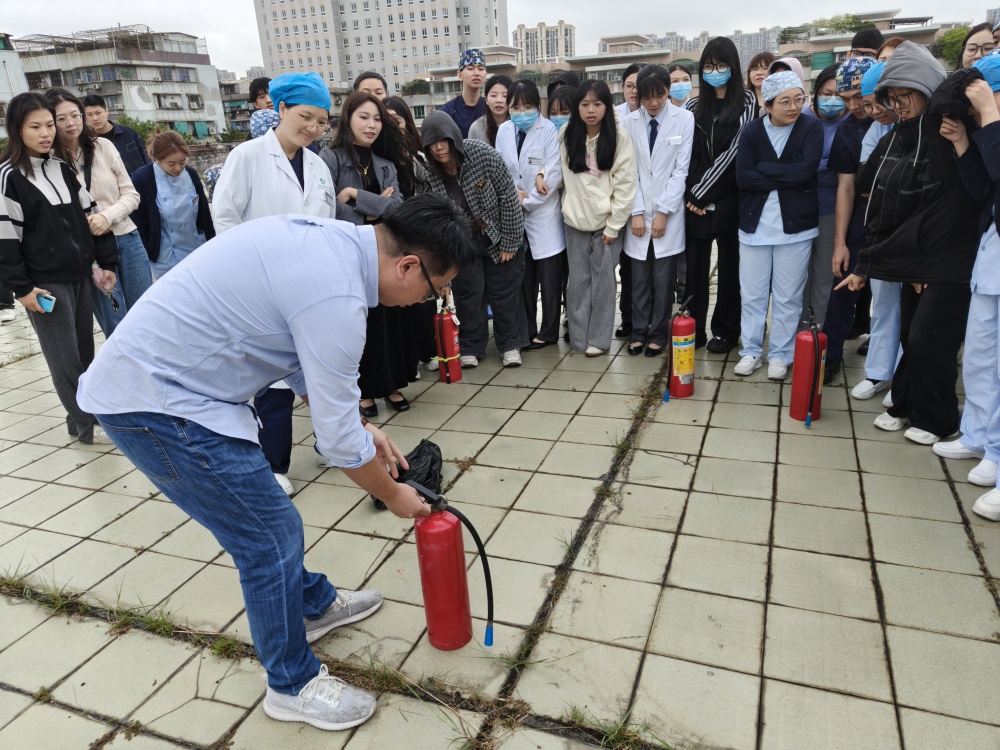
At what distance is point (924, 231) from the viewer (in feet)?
9.87

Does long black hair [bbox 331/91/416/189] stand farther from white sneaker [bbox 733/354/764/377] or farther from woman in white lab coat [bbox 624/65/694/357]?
white sneaker [bbox 733/354/764/377]

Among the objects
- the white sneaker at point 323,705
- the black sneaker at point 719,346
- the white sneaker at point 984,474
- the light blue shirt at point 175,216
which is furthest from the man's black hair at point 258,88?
the white sneaker at point 984,474

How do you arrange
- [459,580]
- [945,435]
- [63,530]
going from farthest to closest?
[945,435]
[63,530]
[459,580]

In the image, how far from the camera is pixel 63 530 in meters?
2.98

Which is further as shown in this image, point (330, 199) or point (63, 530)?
point (330, 199)

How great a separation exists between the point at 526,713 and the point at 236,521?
96 cm

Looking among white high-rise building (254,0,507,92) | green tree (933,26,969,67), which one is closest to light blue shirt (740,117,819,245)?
green tree (933,26,969,67)

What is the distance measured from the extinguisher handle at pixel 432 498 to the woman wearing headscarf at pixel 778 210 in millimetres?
2827

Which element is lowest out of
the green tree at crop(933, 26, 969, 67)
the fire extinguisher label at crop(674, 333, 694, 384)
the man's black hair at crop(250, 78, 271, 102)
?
the fire extinguisher label at crop(674, 333, 694, 384)

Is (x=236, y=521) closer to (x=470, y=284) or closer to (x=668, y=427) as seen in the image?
(x=668, y=427)

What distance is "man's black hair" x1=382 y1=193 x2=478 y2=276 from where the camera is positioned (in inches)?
61.7

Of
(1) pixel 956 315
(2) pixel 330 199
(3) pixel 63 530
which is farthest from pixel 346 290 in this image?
(1) pixel 956 315

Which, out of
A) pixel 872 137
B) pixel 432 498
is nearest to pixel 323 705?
pixel 432 498

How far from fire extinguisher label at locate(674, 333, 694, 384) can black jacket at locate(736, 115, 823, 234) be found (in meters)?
0.83
